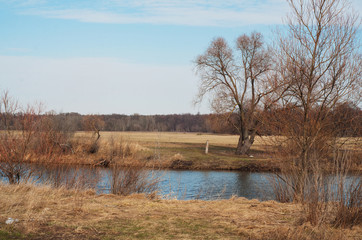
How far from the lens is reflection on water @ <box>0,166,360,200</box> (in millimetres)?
→ 13312

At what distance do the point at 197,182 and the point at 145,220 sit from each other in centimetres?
1446

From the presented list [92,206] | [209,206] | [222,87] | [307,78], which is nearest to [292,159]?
[307,78]

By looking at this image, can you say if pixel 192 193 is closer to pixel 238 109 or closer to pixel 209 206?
pixel 209 206

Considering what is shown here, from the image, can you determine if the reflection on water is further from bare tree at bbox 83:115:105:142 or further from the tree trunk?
bare tree at bbox 83:115:105:142

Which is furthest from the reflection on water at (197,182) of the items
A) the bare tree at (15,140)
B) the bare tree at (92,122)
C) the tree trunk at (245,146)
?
the bare tree at (92,122)

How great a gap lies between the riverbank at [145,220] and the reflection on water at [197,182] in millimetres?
3096

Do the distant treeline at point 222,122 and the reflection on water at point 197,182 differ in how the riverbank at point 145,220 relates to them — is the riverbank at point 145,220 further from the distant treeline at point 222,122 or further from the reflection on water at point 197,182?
the reflection on water at point 197,182

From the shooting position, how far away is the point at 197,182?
71.3 feet

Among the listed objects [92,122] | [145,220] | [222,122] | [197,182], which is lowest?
[197,182]

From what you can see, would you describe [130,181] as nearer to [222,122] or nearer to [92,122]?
[92,122]

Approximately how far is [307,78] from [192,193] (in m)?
9.21

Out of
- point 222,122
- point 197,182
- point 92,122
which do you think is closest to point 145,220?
point 197,182

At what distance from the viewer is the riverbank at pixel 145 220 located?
20.7ft

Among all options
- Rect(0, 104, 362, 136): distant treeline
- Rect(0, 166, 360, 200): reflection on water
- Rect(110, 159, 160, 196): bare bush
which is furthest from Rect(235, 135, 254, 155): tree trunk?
Rect(110, 159, 160, 196): bare bush
